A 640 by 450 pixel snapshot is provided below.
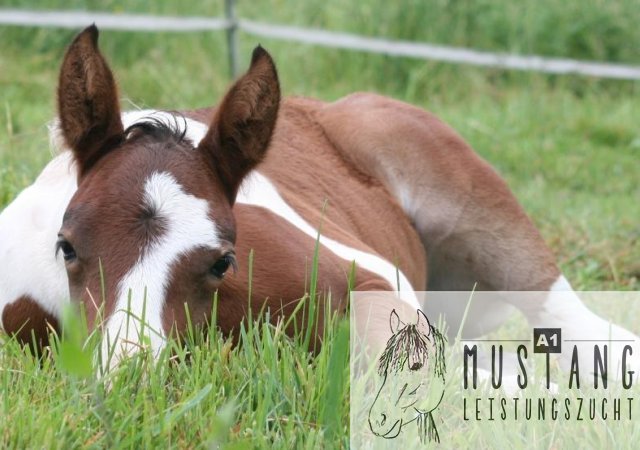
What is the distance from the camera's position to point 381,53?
31.0ft

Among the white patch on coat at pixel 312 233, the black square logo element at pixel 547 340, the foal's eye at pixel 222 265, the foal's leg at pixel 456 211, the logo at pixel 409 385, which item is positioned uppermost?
the foal's leg at pixel 456 211

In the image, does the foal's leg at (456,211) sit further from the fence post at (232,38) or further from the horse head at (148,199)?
the fence post at (232,38)

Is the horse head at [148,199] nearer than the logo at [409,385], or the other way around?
the logo at [409,385]

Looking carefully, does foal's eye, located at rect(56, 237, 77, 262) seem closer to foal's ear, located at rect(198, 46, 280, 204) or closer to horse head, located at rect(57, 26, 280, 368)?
horse head, located at rect(57, 26, 280, 368)

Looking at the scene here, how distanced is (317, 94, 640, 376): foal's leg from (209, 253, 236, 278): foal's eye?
1828 mm

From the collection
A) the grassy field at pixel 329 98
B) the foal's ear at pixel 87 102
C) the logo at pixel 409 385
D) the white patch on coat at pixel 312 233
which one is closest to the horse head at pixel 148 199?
the foal's ear at pixel 87 102

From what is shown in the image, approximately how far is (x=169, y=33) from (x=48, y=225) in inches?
258

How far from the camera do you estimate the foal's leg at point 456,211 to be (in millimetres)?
4793

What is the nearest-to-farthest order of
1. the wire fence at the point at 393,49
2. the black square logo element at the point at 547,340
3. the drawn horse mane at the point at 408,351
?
the drawn horse mane at the point at 408,351 < the black square logo element at the point at 547,340 < the wire fence at the point at 393,49

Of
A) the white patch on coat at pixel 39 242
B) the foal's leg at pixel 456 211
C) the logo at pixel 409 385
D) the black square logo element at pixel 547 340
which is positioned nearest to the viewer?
the logo at pixel 409 385

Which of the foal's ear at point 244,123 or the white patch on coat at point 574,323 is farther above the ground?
the foal's ear at point 244,123

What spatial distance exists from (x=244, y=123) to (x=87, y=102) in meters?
0.44

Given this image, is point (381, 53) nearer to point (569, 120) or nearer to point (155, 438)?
point (569, 120)

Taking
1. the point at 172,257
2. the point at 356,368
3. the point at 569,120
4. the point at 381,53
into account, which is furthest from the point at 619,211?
the point at 172,257
